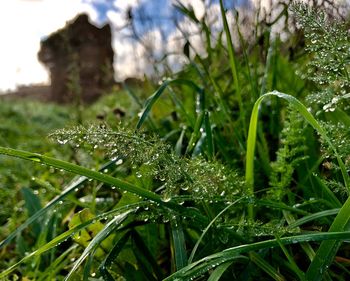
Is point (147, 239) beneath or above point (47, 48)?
beneath

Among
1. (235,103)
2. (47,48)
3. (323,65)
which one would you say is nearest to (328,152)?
(323,65)

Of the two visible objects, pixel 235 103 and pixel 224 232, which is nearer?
pixel 224 232

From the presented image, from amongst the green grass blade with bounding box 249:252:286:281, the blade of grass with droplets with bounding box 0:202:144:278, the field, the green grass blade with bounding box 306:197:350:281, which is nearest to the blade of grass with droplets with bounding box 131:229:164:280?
the field

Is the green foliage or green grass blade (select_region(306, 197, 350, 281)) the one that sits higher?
the green foliage

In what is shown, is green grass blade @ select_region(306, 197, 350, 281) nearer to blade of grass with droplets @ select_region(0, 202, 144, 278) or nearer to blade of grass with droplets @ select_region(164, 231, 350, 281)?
blade of grass with droplets @ select_region(164, 231, 350, 281)

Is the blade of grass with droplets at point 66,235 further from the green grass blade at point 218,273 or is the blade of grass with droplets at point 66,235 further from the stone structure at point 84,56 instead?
the stone structure at point 84,56

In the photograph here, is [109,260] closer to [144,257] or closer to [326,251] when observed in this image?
[144,257]

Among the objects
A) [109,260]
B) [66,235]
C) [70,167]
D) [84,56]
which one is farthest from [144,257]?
[84,56]

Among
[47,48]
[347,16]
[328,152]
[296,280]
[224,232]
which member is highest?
[47,48]

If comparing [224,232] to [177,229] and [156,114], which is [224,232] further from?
[156,114]
